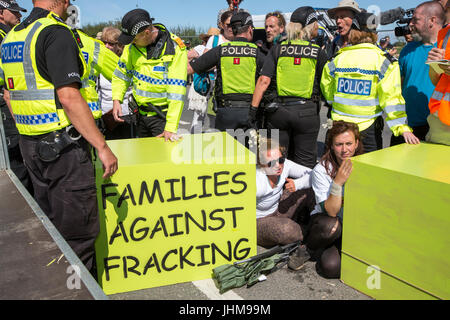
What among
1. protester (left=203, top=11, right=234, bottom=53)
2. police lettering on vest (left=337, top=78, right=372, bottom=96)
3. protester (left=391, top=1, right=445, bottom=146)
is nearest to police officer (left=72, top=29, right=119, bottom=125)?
protester (left=203, top=11, right=234, bottom=53)

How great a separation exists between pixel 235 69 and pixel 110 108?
167 cm

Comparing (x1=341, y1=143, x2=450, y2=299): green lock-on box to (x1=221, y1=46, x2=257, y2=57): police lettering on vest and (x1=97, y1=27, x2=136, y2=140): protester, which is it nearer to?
(x1=221, y1=46, x2=257, y2=57): police lettering on vest

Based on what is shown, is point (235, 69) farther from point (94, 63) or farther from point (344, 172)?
point (344, 172)

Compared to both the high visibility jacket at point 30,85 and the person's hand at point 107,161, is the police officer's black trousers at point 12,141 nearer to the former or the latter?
the high visibility jacket at point 30,85

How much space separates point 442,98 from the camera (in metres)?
2.82

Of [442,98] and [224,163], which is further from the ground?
[442,98]

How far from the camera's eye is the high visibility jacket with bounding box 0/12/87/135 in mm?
2379

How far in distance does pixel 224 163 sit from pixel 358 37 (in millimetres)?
1657

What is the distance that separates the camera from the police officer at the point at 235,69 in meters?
4.36

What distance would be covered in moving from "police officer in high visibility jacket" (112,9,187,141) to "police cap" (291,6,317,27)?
1.53m

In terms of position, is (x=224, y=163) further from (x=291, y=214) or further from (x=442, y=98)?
(x=442, y=98)

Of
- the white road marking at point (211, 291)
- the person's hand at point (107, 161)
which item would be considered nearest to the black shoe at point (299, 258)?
the white road marking at point (211, 291)
